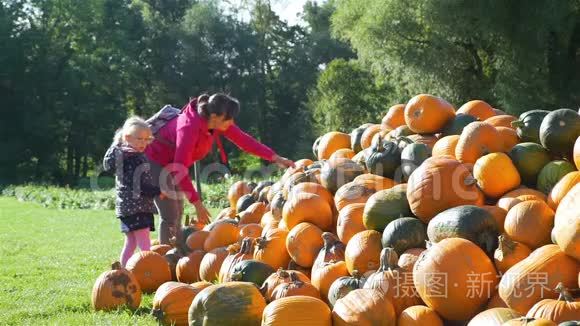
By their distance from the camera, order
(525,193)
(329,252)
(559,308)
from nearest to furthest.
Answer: (559,308)
(525,193)
(329,252)

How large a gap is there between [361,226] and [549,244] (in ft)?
3.48

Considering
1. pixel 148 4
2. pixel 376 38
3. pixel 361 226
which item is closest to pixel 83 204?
pixel 376 38

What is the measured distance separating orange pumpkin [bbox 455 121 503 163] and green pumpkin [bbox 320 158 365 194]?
71 cm

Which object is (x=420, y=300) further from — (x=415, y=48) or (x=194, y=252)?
(x=415, y=48)

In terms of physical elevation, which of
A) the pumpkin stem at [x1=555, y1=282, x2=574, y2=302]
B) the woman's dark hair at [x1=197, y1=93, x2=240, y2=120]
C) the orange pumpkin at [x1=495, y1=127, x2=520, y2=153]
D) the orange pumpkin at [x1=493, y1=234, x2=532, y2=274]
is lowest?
the pumpkin stem at [x1=555, y1=282, x2=574, y2=302]

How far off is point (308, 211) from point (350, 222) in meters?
0.35

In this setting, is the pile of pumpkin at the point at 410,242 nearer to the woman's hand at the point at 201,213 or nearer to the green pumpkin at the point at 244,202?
the woman's hand at the point at 201,213

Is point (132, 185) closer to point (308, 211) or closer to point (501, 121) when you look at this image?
point (308, 211)

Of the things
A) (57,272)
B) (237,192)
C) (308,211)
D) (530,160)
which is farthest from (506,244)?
(57,272)

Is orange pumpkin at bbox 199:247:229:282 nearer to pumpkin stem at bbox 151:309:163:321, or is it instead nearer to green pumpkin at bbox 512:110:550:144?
pumpkin stem at bbox 151:309:163:321

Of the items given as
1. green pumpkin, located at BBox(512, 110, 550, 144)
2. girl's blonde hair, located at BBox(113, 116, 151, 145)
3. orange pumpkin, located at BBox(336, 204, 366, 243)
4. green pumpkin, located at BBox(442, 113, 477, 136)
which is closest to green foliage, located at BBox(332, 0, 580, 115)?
green pumpkin, located at BBox(442, 113, 477, 136)

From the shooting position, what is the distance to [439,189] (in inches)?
139

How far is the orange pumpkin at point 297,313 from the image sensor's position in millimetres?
3049

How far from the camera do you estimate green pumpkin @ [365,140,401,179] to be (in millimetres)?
4156
